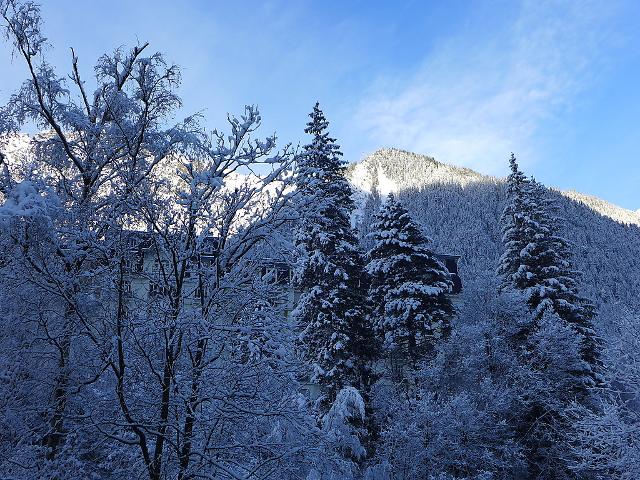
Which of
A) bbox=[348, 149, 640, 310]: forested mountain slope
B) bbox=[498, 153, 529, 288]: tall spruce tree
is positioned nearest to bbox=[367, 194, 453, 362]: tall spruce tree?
bbox=[498, 153, 529, 288]: tall spruce tree

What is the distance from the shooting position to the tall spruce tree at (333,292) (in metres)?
19.2

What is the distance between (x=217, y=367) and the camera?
20.9 feet

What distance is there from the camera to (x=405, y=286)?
21812 mm

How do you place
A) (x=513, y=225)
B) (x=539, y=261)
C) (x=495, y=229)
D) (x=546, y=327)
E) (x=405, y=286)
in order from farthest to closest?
(x=495, y=229)
(x=513, y=225)
(x=539, y=261)
(x=405, y=286)
(x=546, y=327)

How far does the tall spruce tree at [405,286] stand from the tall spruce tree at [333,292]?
3.11 feet

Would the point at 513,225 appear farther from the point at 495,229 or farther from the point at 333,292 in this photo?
the point at 495,229

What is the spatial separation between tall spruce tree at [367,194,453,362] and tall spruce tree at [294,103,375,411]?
0.95 metres

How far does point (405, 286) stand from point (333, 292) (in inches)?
151

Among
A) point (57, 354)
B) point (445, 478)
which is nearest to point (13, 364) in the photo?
point (57, 354)

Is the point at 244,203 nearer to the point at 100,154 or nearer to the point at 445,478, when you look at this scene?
the point at 100,154

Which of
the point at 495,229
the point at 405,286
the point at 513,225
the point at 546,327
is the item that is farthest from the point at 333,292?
the point at 495,229

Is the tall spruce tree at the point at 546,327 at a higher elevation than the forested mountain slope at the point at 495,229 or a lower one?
lower

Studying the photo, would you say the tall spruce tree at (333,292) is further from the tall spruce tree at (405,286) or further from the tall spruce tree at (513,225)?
the tall spruce tree at (513,225)

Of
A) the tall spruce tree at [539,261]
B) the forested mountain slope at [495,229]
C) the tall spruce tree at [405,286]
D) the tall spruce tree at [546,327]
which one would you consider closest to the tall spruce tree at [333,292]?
the tall spruce tree at [405,286]
